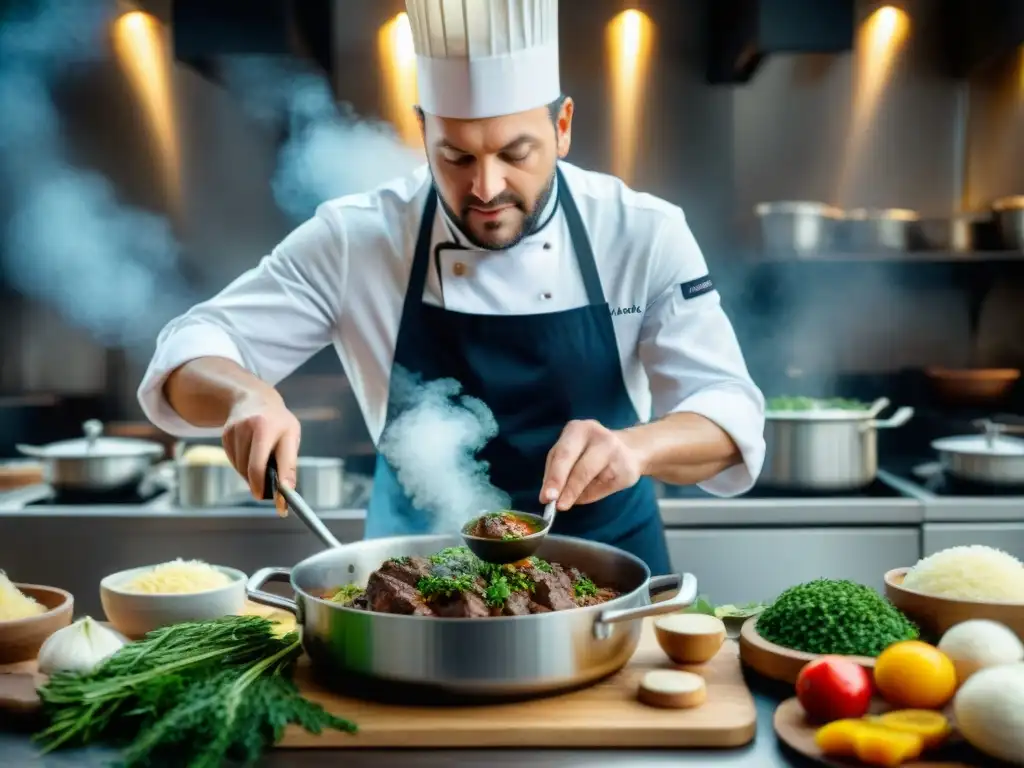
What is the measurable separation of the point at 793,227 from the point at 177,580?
2798 millimetres

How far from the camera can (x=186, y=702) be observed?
132 centimetres

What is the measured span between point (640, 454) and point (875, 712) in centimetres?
72

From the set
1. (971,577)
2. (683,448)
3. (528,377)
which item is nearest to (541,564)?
(683,448)

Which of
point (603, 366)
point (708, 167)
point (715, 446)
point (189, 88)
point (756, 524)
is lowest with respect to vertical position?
point (756, 524)

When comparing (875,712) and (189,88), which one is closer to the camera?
(875,712)

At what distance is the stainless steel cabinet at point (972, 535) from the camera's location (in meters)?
3.39

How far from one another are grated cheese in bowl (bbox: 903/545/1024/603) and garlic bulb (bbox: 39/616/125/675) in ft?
4.07

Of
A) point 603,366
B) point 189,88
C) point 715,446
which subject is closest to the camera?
point 715,446

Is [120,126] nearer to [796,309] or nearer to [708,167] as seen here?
[708,167]

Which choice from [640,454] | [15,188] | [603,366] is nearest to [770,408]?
[603,366]

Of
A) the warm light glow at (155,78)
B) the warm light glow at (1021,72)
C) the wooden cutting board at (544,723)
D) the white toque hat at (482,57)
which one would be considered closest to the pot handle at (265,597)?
the wooden cutting board at (544,723)

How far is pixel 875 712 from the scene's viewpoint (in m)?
1.40

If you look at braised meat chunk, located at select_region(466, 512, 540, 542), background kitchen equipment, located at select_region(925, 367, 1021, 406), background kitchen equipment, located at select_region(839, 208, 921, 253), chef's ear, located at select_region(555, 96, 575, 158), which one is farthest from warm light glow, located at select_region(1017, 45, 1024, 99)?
braised meat chunk, located at select_region(466, 512, 540, 542)

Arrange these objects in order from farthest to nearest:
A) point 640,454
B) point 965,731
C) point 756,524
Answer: point 756,524 → point 640,454 → point 965,731
